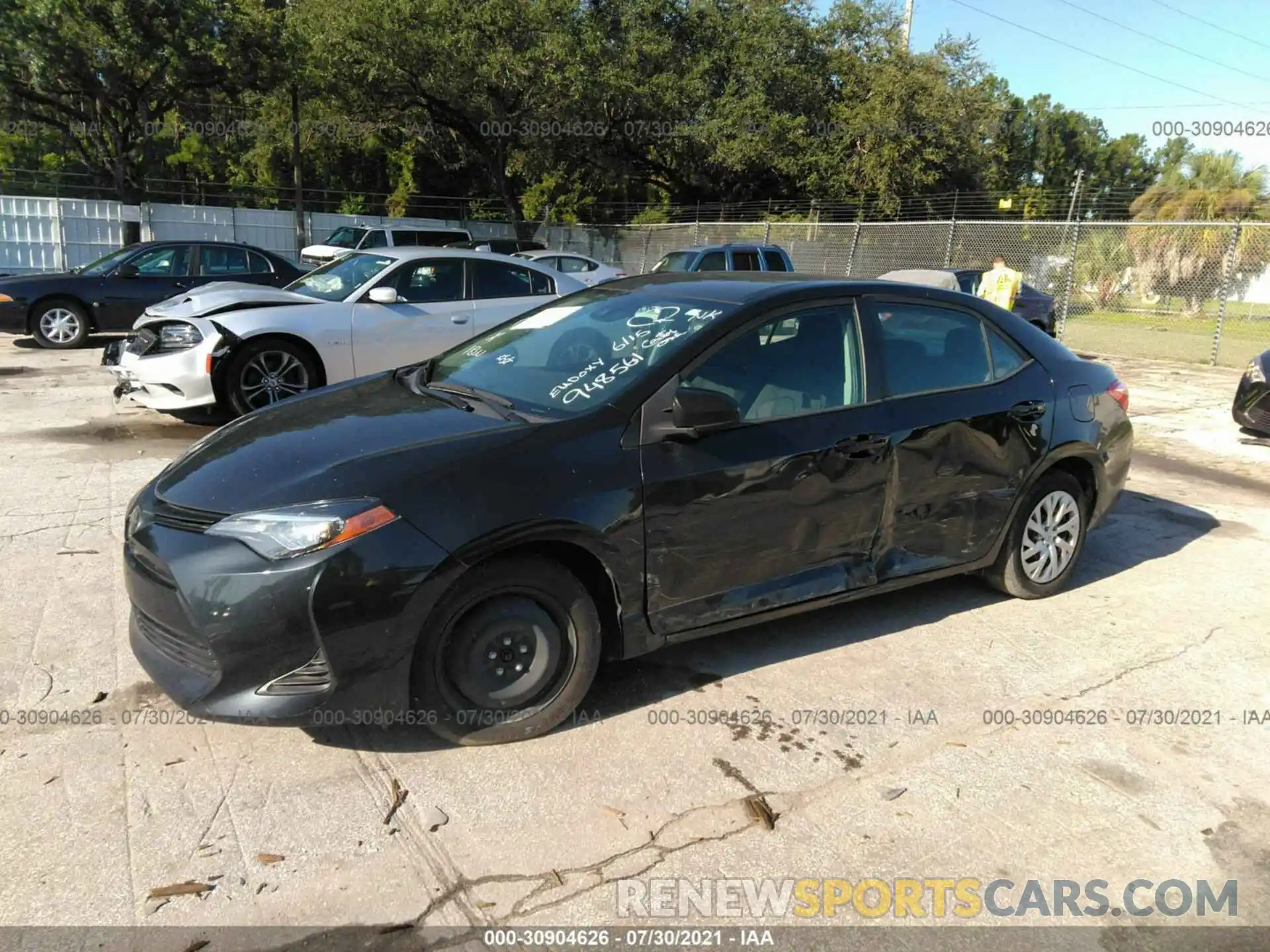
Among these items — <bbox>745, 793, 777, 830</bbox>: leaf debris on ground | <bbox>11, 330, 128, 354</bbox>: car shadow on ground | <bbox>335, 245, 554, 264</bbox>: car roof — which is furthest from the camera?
<bbox>11, 330, 128, 354</bbox>: car shadow on ground

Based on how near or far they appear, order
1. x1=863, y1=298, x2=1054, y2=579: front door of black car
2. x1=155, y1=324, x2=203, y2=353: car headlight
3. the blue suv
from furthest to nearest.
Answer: the blue suv < x1=155, y1=324, x2=203, y2=353: car headlight < x1=863, y1=298, x2=1054, y2=579: front door of black car

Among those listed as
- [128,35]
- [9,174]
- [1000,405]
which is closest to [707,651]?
[1000,405]

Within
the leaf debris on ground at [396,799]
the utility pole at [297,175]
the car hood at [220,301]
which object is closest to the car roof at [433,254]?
the car hood at [220,301]

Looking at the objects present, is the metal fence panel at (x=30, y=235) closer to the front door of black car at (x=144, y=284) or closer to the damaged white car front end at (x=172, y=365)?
the front door of black car at (x=144, y=284)

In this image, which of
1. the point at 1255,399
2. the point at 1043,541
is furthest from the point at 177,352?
the point at 1255,399

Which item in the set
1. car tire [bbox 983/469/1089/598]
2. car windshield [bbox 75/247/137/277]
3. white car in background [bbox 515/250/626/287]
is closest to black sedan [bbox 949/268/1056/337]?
white car in background [bbox 515/250/626/287]

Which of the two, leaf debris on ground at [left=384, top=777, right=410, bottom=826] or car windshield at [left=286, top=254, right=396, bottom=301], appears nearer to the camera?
leaf debris on ground at [left=384, top=777, right=410, bottom=826]

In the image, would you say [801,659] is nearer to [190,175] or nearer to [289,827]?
[289,827]

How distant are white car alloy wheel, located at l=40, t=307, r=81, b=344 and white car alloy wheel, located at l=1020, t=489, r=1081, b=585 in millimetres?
12694

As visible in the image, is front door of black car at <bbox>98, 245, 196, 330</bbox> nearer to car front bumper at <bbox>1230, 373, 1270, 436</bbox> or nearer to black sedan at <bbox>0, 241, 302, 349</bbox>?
black sedan at <bbox>0, 241, 302, 349</bbox>

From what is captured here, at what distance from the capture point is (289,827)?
9.24 feet

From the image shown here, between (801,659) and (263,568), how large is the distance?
2335mm

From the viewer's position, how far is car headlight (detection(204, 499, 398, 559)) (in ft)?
9.46

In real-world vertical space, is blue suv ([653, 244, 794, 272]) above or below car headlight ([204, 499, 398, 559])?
above
